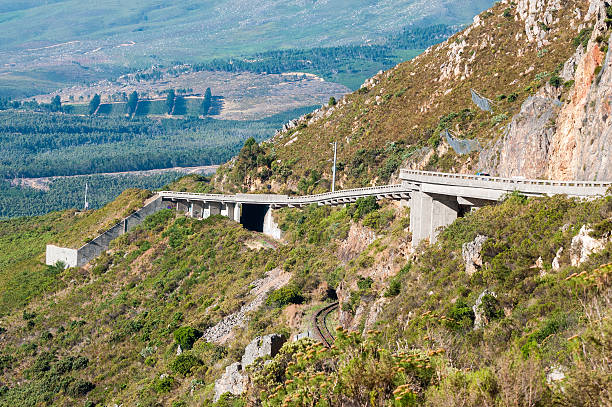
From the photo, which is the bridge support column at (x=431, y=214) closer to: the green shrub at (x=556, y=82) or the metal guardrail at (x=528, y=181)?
the metal guardrail at (x=528, y=181)

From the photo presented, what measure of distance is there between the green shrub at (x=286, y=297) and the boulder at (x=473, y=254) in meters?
14.7

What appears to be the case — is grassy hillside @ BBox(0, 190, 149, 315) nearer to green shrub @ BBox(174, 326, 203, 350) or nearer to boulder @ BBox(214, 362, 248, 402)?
green shrub @ BBox(174, 326, 203, 350)

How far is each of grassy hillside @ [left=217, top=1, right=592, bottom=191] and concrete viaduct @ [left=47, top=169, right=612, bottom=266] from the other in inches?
248

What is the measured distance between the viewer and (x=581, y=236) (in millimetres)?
33188

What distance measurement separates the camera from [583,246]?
32.7 m

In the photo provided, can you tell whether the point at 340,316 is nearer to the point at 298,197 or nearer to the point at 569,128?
the point at 569,128

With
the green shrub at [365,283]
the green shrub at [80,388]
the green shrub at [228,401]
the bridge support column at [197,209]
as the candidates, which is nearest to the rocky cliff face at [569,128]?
the green shrub at [365,283]

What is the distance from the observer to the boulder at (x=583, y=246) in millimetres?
31938

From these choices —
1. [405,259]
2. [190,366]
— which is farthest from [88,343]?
[405,259]

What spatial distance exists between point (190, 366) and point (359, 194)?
2185cm

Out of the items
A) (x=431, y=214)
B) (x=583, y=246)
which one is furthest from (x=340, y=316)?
(x=583, y=246)

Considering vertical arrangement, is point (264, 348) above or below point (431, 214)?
below

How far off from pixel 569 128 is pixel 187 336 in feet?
83.1

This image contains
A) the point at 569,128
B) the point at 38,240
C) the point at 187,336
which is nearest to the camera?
the point at 569,128
